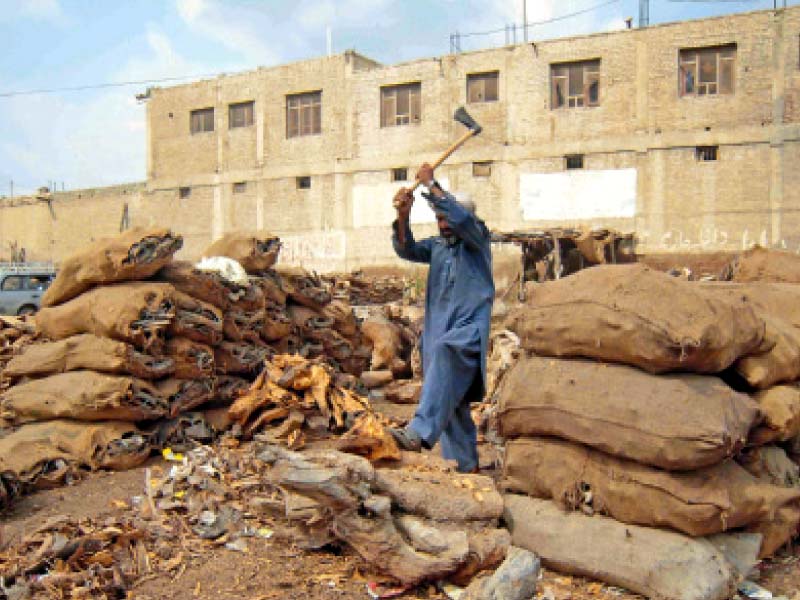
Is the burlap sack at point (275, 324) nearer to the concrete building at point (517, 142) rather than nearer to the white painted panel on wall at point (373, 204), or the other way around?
the concrete building at point (517, 142)

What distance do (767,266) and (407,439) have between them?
2928mm

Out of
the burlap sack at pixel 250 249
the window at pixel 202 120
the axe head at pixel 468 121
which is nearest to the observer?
the axe head at pixel 468 121

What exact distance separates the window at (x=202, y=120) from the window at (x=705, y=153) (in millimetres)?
15974

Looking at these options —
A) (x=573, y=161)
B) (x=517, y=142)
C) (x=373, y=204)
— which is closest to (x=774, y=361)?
(x=573, y=161)

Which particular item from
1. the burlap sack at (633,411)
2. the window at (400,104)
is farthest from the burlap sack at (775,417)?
the window at (400,104)

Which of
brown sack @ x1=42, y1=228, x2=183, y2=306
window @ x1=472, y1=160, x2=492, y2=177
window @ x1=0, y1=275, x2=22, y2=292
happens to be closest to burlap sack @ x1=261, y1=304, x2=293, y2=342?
brown sack @ x1=42, y1=228, x2=183, y2=306

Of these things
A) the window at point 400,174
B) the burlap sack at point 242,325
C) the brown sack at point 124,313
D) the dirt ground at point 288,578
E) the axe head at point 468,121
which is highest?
the window at point 400,174

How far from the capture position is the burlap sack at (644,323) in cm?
309

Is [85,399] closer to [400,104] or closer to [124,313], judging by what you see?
[124,313]

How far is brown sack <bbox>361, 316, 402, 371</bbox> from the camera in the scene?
28.7ft

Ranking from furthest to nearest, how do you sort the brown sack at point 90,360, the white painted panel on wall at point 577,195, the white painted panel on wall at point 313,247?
the white painted panel on wall at point 313,247, the white painted panel on wall at point 577,195, the brown sack at point 90,360

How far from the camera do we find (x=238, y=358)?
589cm

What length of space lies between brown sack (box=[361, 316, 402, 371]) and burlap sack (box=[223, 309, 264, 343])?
2.69m

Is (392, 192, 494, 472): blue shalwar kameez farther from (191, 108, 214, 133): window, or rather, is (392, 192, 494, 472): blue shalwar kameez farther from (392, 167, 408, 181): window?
(191, 108, 214, 133): window
